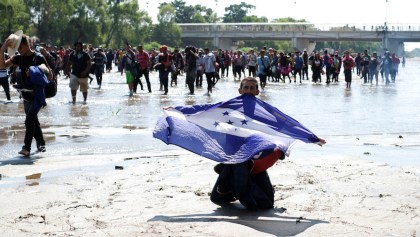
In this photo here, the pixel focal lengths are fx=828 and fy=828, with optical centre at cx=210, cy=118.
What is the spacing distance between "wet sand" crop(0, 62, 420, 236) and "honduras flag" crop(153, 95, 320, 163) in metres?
0.55

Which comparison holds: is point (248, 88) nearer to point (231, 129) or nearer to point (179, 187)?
point (231, 129)

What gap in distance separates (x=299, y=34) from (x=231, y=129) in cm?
13250

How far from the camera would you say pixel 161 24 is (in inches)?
5807

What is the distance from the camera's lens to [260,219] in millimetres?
7199

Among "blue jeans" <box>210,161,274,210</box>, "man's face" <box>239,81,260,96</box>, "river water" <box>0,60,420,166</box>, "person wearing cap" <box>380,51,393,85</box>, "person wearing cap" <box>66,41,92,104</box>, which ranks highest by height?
"man's face" <box>239,81,260,96</box>

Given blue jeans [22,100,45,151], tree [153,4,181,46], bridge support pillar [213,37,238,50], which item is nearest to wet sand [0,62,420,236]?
blue jeans [22,100,45,151]

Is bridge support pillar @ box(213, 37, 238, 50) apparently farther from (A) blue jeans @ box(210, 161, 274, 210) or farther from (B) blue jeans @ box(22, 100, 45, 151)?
(A) blue jeans @ box(210, 161, 274, 210)

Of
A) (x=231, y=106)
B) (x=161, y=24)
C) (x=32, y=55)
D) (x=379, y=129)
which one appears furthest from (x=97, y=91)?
(x=161, y=24)

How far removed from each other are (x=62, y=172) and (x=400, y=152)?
5.08m

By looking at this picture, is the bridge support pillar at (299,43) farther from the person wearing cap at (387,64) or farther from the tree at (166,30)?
the person wearing cap at (387,64)

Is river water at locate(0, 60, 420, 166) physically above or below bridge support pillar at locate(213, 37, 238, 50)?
above

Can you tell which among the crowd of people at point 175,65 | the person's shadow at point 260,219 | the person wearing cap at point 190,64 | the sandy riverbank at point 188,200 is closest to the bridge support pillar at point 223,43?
the crowd of people at point 175,65

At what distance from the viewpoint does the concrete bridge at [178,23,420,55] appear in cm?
12619

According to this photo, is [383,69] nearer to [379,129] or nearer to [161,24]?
[379,129]
